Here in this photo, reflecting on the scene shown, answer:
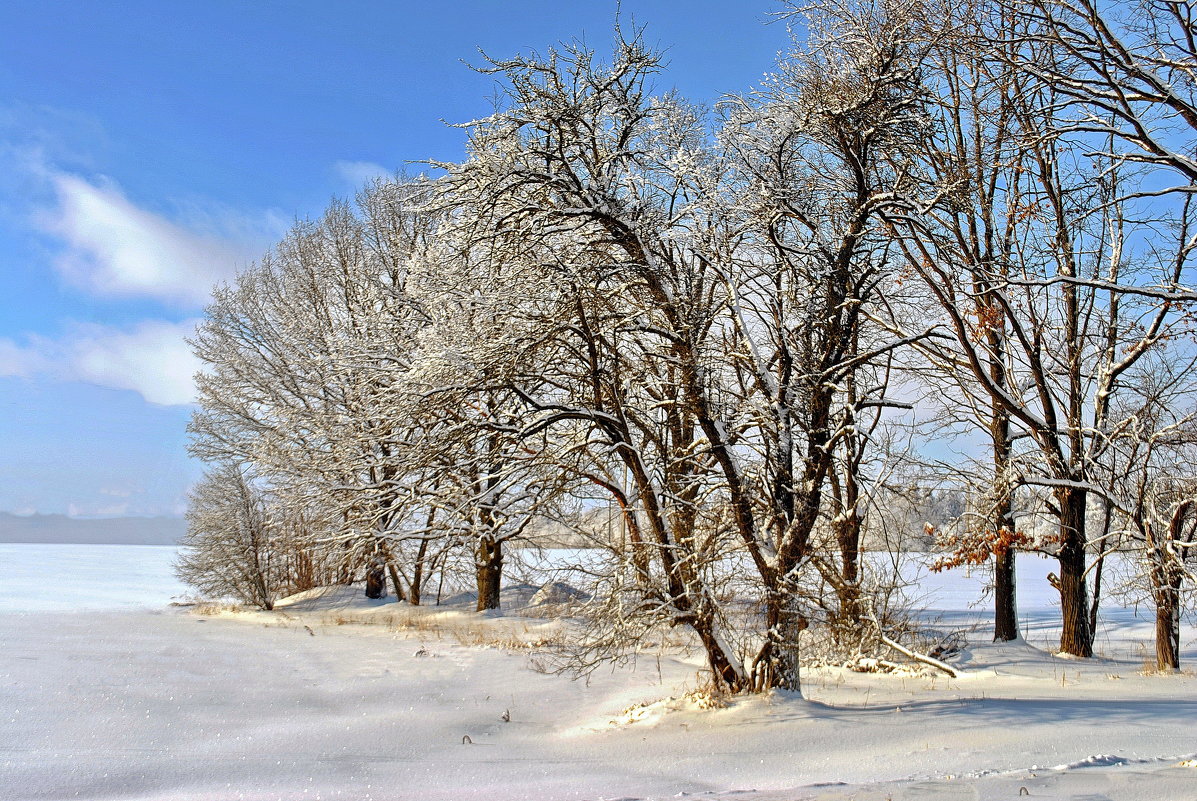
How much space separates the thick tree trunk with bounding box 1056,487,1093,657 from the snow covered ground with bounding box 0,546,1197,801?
2.15 ft

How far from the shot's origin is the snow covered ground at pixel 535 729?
5.71 metres

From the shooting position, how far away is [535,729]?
8.60 meters

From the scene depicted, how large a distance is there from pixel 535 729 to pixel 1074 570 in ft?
30.8

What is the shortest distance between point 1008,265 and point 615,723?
28.1ft

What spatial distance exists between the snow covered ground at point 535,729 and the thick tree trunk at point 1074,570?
0.65 metres

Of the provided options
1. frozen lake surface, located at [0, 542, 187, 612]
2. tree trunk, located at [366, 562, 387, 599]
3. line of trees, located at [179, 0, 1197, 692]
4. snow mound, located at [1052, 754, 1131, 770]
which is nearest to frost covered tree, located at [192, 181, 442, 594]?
tree trunk, located at [366, 562, 387, 599]

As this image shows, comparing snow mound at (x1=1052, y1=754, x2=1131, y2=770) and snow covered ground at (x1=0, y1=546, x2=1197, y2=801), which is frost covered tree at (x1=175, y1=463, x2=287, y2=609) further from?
snow mound at (x1=1052, y1=754, x2=1131, y2=770)

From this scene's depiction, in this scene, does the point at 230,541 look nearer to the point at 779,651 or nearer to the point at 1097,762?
the point at 779,651

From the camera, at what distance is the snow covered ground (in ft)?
18.7

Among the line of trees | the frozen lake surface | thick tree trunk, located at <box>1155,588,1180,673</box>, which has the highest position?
the line of trees

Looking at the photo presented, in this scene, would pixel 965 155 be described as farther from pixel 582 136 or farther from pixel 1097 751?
pixel 1097 751

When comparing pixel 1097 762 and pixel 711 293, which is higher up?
pixel 711 293

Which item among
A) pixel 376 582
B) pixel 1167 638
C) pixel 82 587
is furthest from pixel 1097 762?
pixel 82 587

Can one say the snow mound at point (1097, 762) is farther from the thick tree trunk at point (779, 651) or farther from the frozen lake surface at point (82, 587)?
the frozen lake surface at point (82, 587)
